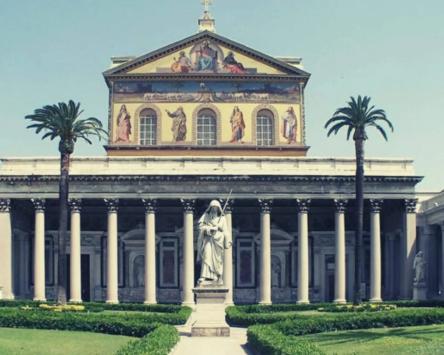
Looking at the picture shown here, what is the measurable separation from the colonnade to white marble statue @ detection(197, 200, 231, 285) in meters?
26.9

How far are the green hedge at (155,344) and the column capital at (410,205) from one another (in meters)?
33.8

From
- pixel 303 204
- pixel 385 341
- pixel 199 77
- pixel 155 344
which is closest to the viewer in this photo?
pixel 155 344

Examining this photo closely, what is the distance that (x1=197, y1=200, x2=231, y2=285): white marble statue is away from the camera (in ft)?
116

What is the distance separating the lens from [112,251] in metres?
63.3

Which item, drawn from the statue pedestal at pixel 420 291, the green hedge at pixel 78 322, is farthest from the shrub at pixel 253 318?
the statue pedestal at pixel 420 291

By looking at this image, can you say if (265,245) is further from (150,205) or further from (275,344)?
(275,344)

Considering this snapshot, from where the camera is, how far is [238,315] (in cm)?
4594

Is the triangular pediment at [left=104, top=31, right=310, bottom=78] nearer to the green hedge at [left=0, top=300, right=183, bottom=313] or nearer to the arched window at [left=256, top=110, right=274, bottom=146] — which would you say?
the arched window at [left=256, top=110, right=274, bottom=146]

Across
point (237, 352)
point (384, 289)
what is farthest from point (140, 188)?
point (237, 352)

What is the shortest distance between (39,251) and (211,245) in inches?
1178

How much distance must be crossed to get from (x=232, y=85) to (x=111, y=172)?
1202 cm

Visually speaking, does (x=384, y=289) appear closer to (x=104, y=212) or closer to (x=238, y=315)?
(x=104, y=212)

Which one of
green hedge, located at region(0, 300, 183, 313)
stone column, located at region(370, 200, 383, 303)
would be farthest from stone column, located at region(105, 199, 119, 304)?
stone column, located at region(370, 200, 383, 303)

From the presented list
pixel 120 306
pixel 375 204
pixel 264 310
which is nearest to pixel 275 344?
pixel 264 310
